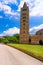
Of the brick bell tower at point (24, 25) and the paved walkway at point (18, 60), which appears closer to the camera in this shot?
the paved walkway at point (18, 60)

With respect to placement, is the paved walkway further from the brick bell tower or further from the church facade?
the church facade

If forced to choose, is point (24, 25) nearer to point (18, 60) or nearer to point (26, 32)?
point (26, 32)

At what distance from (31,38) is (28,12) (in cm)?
1404

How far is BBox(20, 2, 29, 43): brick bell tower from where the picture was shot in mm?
92688

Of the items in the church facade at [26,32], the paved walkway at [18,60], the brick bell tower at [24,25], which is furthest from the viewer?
the church facade at [26,32]

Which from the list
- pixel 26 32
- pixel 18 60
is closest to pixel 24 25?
pixel 26 32

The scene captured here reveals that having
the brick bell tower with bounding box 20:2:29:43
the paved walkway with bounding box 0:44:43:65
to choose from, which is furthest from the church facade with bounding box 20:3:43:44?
the paved walkway with bounding box 0:44:43:65

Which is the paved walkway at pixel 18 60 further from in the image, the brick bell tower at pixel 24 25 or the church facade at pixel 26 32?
the church facade at pixel 26 32

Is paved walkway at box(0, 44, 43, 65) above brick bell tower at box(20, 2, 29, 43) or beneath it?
beneath

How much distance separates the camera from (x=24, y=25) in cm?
9562

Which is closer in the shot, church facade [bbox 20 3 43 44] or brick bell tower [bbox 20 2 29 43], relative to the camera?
brick bell tower [bbox 20 2 29 43]

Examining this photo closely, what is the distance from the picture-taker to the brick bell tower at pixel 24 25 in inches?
3649

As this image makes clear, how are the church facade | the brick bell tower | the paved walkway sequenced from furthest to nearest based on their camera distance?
the church facade
the brick bell tower
the paved walkway

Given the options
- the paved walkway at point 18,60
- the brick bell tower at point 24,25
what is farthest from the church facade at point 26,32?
the paved walkway at point 18,60
